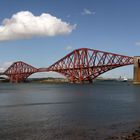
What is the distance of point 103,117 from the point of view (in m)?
41.7

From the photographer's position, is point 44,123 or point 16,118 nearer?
point 44,123

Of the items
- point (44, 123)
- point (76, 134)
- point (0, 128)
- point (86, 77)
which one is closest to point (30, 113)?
point (44, 123)

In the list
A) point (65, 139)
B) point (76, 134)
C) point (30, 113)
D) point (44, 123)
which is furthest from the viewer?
point (30, 113)

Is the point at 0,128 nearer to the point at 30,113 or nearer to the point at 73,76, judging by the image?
the point at 30,113

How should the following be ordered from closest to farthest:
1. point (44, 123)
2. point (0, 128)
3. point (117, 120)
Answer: point (0, 128), point (44, 123), point (117, 120)

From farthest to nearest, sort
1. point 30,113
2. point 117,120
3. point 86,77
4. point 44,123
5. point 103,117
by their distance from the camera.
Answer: point 86,77, point 30,113, point 103,117, point 117,120, point 44,123

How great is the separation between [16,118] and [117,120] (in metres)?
10.4

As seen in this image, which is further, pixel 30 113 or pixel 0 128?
pixel 30 113

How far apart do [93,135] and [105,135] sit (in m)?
0.94

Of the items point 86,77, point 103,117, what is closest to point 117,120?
point 103,117

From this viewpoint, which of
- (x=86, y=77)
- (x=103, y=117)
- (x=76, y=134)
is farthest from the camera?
(x=86, y=77)

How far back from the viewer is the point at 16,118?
40062mm

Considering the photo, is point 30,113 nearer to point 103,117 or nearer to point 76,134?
point 103,117

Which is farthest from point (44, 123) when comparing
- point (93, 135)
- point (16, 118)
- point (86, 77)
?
point (86, 77)
